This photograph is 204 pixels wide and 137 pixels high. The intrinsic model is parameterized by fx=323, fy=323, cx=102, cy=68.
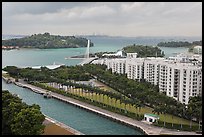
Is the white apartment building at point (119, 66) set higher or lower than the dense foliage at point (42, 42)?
lower

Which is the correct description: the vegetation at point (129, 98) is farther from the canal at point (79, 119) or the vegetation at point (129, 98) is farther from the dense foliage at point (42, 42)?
the dense foliage at point (42, 42)

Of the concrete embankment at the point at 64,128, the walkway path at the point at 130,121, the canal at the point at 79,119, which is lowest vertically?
the canal at the point at 79,119

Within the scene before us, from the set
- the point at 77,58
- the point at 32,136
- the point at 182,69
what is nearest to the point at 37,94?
the point at 182,69

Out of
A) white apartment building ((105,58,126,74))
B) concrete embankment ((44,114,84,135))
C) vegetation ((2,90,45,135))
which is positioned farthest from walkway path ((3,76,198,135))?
white apartment building ((105,58,126,74))

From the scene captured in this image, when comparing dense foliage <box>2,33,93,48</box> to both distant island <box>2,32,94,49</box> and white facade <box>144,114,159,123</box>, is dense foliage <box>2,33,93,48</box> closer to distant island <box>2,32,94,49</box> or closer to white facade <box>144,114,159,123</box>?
distant island <box>2,32,94,49</box>

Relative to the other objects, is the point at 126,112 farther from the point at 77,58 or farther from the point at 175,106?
the point at 77,58

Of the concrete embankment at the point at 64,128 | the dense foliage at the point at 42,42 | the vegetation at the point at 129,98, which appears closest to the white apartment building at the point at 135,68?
the vegetation at the point at 129,98

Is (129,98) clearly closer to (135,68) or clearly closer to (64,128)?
(64,128)

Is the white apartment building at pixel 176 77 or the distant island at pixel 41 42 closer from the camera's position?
the white apartment building at pixel 176 77
